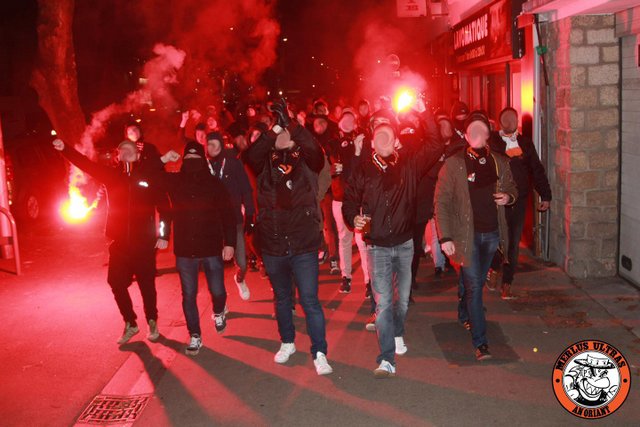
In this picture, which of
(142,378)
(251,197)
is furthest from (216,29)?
(142,378)

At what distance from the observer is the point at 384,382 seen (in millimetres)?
5500

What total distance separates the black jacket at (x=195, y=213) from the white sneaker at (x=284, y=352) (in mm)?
1094

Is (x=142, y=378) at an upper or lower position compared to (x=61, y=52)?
lower

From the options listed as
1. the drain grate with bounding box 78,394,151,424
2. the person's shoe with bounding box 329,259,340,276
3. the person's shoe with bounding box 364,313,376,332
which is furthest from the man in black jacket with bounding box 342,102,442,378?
the person's shoe with bounding box 329,259,340,276

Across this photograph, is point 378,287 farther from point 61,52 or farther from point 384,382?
point 61,52

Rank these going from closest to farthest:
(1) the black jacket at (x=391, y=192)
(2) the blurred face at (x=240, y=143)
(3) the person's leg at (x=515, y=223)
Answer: (1) the black jacket at (x=391, y=192), (3) the person's leg at (x=515, y=223), (2) the blurred face at (x=240, y=143)

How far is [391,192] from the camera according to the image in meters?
5.50

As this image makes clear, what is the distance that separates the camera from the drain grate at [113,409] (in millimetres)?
5160

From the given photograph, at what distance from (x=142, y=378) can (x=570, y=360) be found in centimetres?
359

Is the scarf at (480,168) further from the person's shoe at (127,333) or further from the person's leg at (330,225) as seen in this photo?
the person's shoe at (127,333)

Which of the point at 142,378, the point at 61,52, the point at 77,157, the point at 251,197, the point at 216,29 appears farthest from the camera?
the point at 216,29

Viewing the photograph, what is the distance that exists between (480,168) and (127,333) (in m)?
3.81

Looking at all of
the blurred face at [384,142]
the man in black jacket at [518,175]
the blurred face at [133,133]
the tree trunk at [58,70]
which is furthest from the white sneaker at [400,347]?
the tree trunk at [58,70]

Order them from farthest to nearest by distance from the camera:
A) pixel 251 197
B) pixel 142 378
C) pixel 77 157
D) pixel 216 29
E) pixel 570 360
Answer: pixel 216 29
pixel 251 197
pixel 77 157
pixel 142 378
pixel 570 360
